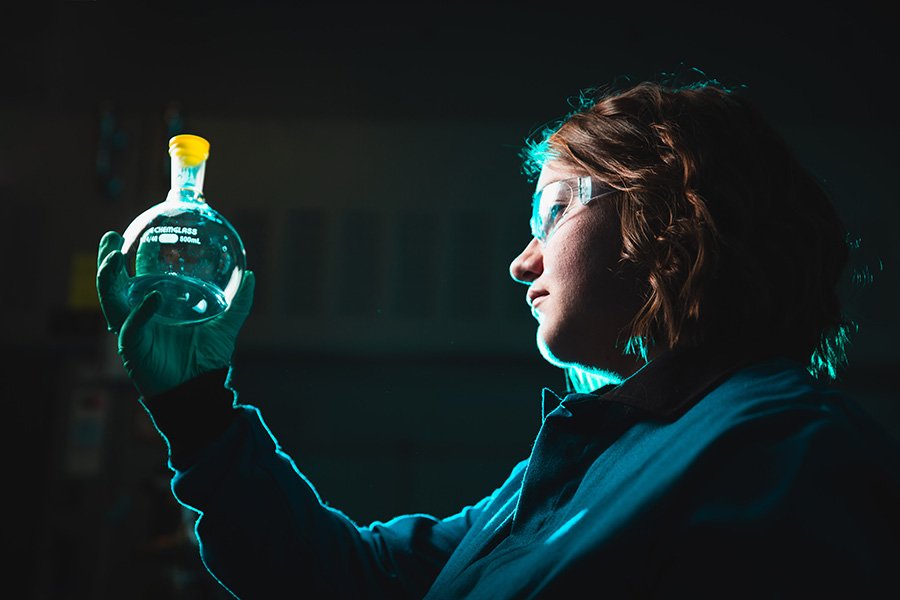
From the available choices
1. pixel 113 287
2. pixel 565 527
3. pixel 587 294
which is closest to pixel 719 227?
pixel 587 294

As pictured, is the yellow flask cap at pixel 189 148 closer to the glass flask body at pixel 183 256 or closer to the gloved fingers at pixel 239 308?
the glass flask body at pixel 183 256

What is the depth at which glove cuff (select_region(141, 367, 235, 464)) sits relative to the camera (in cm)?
94

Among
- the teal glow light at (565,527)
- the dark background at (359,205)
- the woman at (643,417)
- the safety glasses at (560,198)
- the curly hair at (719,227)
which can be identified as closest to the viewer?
the woman at (643,417)

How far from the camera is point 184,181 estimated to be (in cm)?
106

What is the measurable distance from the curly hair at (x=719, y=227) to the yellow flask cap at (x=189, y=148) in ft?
1.67

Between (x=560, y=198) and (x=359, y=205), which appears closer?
(x=560, y=198)

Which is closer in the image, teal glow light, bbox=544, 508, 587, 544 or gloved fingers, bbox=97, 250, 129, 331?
teal glow light, bbox=544, 508, 587, 544

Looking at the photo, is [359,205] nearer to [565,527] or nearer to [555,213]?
[555,213]

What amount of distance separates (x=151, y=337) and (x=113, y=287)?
0.08 metres

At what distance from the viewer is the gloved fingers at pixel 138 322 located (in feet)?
2.97

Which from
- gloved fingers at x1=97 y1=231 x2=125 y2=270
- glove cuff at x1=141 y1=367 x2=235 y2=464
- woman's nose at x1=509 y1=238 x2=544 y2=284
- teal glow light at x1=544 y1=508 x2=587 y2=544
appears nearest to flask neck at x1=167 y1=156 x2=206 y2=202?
gloved fingers at x1=97 y1=231 x2=125 y2=270

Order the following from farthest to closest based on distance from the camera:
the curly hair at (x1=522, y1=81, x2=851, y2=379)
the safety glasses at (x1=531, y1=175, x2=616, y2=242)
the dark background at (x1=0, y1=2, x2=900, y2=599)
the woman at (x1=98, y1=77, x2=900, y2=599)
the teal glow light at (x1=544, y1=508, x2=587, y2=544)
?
the dark background at (x1=0, y1=2, x2=900, y2=599)
the safety glasses at (x1=531, y1=175, x2=616, y2=242)
the curly hair at (x1=522, y1=81, x2=851, y2=379)
the teal glow light at (x1=544, y1=508, x2=587, y2=544)
the woman at (x1=98, y1=77, x2=900, y2=599)

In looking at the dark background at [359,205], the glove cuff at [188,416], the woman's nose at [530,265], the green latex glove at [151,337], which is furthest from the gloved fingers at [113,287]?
the dark background at [359,205]

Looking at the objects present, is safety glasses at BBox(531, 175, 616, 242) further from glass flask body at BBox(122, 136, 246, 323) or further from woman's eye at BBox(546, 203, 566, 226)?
glass flask body at BBox(122, 136, 246, 323)
